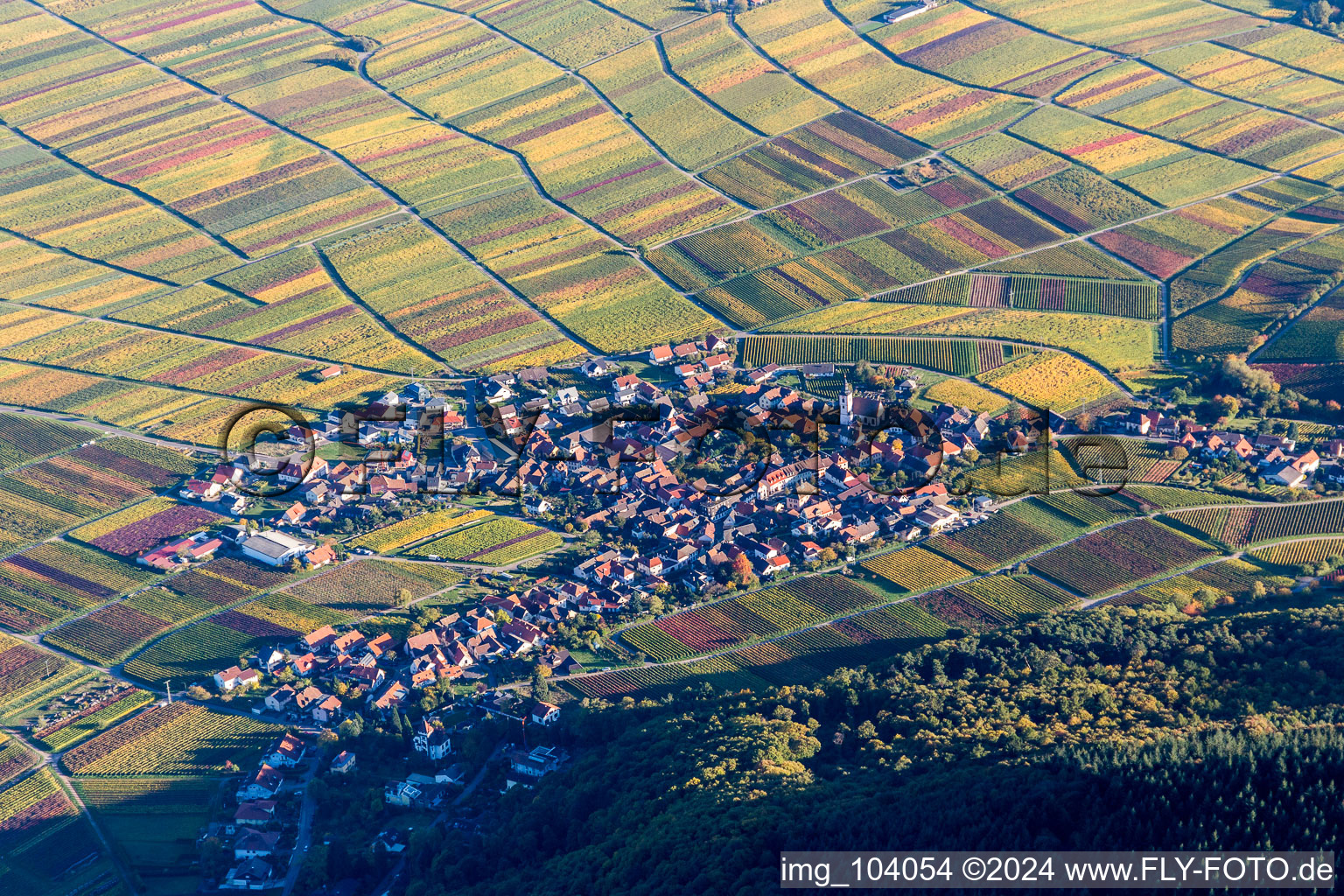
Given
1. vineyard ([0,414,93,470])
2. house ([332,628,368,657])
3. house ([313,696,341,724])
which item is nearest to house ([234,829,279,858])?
house ([313,696,341,724])

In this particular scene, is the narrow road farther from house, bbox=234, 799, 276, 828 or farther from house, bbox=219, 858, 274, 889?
house, bbox=234, 799, 276, 828

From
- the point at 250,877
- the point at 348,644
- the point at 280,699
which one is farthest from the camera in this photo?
the point at 348,644

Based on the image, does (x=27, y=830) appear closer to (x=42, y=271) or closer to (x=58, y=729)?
(x=58, y=729)

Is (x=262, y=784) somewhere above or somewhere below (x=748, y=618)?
below

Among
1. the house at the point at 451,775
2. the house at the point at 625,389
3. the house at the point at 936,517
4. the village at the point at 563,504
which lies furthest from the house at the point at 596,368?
the house at the point at 451,775

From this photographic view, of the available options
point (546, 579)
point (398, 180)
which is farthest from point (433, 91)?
point (546, 579)

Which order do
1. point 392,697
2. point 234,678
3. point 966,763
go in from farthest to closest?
point 234,678, point 392,697, point 966,763

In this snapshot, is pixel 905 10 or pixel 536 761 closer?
pixel 536 761

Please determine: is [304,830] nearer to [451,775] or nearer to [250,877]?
[250,877]

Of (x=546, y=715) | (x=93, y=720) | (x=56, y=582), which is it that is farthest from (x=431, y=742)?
(x=56, y=582)
